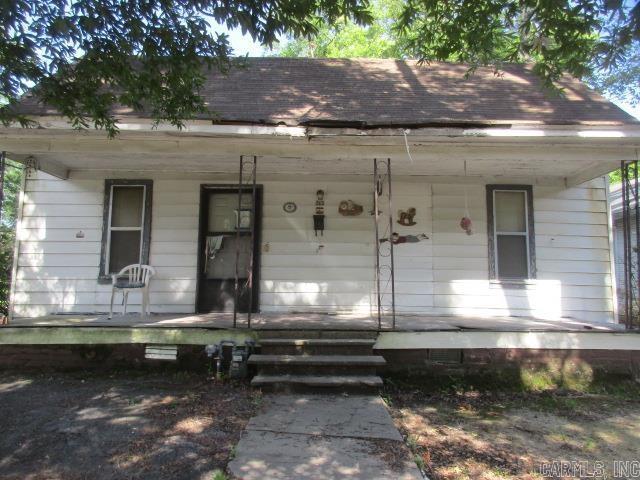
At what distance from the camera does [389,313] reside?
6316mm

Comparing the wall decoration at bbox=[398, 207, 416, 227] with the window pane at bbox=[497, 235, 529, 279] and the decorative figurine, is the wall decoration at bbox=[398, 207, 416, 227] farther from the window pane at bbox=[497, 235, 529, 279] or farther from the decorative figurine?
the window pane at bbox=[497, 235, 529, 279]

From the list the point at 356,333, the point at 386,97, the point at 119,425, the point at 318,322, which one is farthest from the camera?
the point at 386,97

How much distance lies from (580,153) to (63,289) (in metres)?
7.13

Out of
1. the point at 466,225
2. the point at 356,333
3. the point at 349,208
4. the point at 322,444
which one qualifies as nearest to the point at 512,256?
the point at 466,225

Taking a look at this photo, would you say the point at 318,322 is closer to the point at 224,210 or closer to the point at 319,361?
the point at 319,361

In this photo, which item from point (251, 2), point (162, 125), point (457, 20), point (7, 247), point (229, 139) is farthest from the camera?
point (7, 247)

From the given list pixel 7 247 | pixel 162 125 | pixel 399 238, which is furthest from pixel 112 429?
pixel 7 247

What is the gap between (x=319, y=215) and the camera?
21.4 ft

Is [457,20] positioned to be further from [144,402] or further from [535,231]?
[144,402]

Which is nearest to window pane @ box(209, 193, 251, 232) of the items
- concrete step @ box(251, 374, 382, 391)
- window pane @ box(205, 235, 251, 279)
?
window pane @ box(205, 235, 251, 279)

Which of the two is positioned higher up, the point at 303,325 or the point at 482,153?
the point at 482,153

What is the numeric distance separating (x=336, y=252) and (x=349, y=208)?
0.67 metres

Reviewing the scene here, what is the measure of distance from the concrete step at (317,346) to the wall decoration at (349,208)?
89.2 inches

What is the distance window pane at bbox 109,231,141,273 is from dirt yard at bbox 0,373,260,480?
5.90 ft
